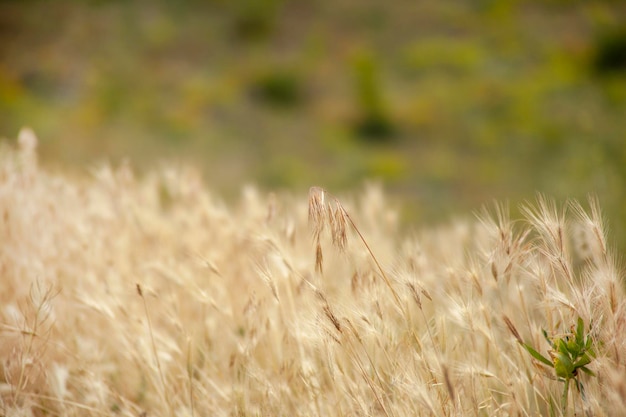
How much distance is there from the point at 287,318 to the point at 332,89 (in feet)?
51.8

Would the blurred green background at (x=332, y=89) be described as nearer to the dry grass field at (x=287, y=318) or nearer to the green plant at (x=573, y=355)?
the dry grass field at (x=287, y=318)

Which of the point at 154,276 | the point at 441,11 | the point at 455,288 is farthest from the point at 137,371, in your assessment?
the point at 441,11

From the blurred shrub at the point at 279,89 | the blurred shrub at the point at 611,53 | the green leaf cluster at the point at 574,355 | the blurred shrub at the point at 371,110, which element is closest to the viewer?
the green leaf cluster at the point at 574,355

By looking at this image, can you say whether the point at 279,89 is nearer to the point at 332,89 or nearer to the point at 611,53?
the point at 332,89

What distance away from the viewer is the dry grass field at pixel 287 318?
139 centimetres

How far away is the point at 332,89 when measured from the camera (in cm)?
1686

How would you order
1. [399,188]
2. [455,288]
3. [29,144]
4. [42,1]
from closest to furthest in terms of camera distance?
[455,288] → [29,144] → [399,188] → [42,1]

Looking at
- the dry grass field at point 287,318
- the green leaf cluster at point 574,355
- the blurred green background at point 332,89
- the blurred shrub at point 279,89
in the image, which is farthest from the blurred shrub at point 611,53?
the green leaf cluster at point 574,355

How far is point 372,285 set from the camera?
1576mm

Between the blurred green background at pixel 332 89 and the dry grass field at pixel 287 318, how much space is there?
5754 mm

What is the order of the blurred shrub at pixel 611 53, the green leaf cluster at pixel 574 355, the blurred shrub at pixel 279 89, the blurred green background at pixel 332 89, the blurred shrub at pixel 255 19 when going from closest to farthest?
the green leaf cluster at pixel 574 355, the blurred green background at pixel 332 89, the blurred shrub at pixel 611 53, the blurred shrub at pixel 279 89, the blurred shrub at pixel 255 19

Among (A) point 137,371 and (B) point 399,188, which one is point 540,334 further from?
(B) point 399,188

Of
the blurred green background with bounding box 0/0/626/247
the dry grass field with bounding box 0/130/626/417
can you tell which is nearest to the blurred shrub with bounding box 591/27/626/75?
the blurred green background with bounding box 0/0/626/247

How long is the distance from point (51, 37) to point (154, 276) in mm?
16532
